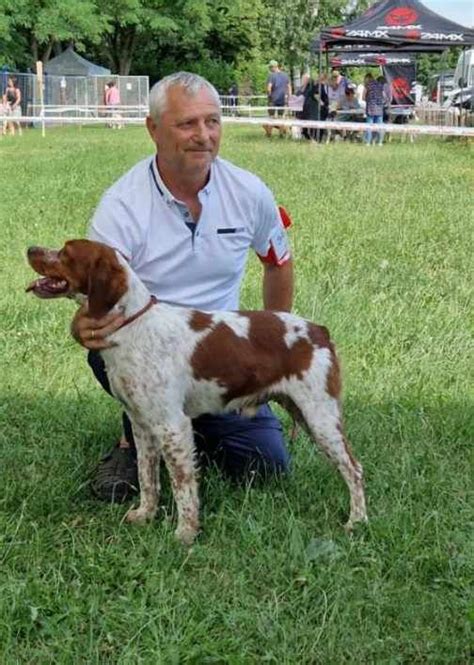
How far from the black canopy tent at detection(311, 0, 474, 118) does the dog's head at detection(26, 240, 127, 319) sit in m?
19.2

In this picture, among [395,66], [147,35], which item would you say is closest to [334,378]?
[395,66]

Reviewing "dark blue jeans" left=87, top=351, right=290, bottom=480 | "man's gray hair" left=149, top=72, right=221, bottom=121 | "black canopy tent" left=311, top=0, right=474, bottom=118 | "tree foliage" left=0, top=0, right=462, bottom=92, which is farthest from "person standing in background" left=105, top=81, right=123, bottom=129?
"man's gray hair" left=149, top=72, right=221, bottom=121

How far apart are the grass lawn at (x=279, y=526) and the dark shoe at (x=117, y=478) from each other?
8 cm

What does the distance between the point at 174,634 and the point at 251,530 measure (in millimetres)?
683

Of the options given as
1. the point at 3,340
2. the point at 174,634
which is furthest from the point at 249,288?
the point at 174,634

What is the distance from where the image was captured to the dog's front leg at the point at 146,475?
3672 millimetres

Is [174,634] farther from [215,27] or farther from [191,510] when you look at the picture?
[215,27]

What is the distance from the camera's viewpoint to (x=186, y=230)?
370cm

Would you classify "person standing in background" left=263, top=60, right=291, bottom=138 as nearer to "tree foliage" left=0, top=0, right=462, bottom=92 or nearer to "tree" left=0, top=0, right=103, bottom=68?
"tree foliage" left=0, top=0, right=462, bottom=92

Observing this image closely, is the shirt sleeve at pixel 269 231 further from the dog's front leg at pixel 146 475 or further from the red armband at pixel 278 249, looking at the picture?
the dog's front leg at pixel 146 475

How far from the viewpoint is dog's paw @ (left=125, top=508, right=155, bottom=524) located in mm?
3670

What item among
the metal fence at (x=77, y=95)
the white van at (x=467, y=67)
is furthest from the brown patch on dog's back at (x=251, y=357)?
the metal fence at (x=77, y=95)

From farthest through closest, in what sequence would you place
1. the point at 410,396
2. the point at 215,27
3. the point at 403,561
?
the point at 215,27 → the point at 410,396 → the point at 403,561

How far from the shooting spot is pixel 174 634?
2.89m
